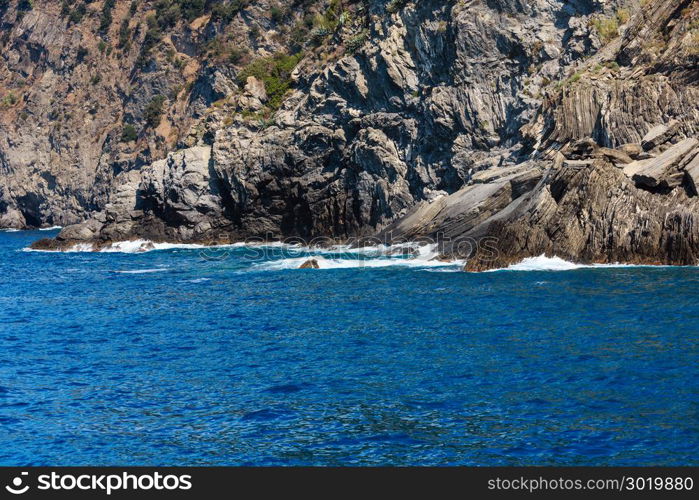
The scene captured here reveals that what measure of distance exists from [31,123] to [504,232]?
106m

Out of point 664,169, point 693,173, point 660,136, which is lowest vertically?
point 693,173

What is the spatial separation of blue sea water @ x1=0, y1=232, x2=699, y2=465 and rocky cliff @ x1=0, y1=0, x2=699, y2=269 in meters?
5.91

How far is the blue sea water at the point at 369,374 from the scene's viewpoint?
1839 cm

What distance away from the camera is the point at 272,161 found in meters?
77.6

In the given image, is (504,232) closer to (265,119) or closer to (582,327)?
(582,327)
